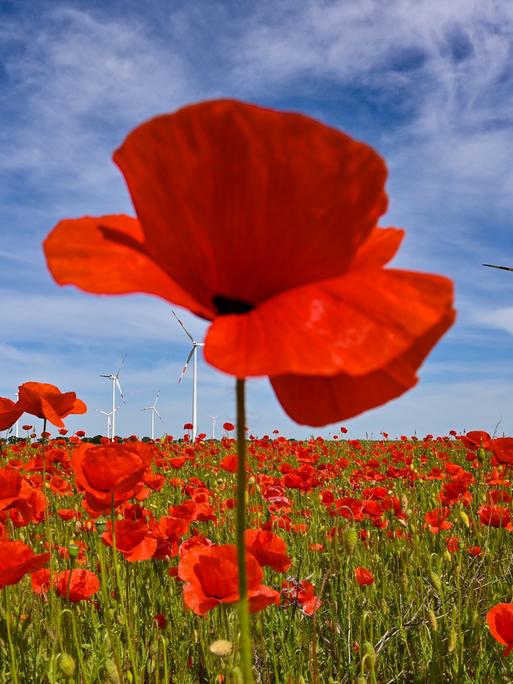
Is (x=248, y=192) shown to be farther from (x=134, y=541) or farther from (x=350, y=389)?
(x=134, y=541)

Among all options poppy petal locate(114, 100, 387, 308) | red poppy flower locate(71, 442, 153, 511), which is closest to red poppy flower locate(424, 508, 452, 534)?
red poppy flower locate(71, 442, 153, 511)

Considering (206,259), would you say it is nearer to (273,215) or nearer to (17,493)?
(273,215)

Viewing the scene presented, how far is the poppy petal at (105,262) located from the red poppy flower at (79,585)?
6.79 ft

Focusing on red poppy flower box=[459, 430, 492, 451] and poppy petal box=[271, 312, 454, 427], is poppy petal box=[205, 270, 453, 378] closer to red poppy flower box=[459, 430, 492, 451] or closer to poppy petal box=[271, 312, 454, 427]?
poppy petal box=[271, 312, 454, 427]

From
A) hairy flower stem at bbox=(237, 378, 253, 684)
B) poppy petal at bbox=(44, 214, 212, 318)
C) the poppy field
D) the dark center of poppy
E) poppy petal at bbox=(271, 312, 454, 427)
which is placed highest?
poppy petal at bbox=(44, 214, 212, 318)

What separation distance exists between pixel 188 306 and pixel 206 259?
58mm

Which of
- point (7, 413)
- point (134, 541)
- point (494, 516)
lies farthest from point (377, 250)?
point (494, 516)

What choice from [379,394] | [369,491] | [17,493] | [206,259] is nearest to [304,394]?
[379,394]

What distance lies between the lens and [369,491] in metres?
4.67

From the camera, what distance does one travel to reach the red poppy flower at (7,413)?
2186mm

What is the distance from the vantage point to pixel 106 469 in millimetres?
2006

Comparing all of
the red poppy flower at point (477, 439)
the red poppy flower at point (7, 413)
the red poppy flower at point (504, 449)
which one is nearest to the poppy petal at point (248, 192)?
the red poppy flower at point (7, 413)

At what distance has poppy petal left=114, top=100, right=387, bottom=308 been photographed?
0.66 m

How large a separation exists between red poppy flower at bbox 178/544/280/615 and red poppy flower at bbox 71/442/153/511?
0.54 m
